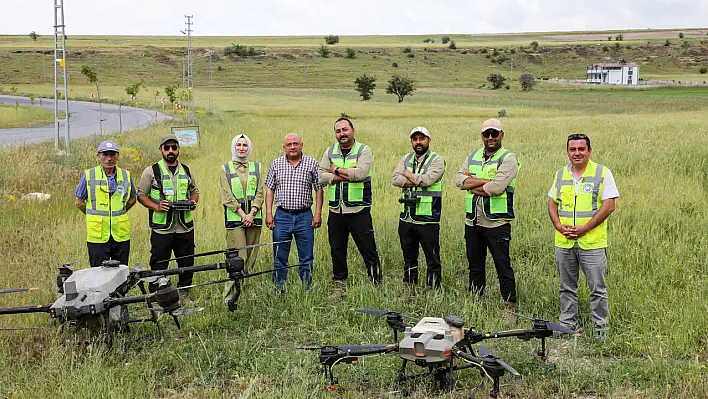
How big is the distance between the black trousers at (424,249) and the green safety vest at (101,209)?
10.7 feet

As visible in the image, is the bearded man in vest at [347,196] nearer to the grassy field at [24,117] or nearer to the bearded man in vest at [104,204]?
the bearded man in vest at [104,204]

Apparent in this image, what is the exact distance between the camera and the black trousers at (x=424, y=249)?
23.9 feet

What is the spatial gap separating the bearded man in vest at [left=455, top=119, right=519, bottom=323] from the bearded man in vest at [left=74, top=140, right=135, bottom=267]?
12.6 ft

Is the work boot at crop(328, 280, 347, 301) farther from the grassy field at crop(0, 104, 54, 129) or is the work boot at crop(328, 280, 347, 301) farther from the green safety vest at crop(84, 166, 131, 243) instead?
the grassy field at crop(0, 104, 54, 129)

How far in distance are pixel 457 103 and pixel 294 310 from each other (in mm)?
53662

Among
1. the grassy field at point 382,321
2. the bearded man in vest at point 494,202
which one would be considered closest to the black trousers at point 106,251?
the grassy field at point 382,321

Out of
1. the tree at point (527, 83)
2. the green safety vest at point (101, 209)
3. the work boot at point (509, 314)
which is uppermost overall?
the tree at point (527, 83)

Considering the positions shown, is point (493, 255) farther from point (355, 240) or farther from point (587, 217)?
point (355, 240)

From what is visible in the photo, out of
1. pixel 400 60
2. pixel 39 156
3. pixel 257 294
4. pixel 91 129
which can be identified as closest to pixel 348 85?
pixel 400 60

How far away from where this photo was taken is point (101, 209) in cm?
705

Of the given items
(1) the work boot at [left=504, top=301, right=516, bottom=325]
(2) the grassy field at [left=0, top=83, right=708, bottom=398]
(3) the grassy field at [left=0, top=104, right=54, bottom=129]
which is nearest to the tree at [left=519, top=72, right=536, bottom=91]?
(3) the grassy field at [left=0, top=104, right=54, bottom=129]

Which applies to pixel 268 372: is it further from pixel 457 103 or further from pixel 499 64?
pixel 499 64

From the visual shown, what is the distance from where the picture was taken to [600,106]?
51.6m

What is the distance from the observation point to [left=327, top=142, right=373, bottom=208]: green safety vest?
7.51 meters
